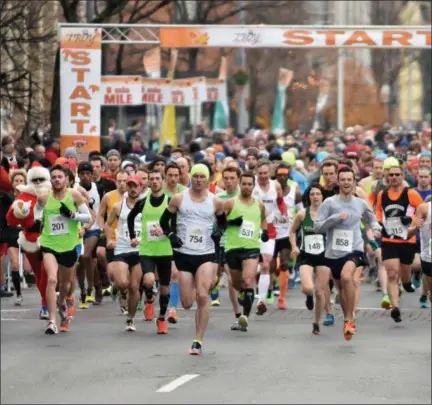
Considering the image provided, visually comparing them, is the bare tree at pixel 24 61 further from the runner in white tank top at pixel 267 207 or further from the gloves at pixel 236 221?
the gloves at pixel 236 221

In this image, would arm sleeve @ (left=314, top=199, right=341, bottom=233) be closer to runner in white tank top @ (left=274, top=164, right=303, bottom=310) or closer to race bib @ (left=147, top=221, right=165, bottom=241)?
race bib @ (left=147, top=221, right=165, bottom=241)

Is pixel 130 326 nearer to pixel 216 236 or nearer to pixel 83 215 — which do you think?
pixel 83 215

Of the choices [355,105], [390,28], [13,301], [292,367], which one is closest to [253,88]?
[355,105]

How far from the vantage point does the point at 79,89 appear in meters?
29.1

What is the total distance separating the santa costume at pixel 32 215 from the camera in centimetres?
1959

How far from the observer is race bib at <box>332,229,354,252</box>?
18766mm

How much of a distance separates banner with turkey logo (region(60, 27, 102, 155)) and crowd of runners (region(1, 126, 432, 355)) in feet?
19.5

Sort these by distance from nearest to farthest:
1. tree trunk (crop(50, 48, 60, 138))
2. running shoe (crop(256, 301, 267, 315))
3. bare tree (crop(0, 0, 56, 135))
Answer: running shoe (crop(256, 301, 267, 315)), bare tree (crop(0, 0, 56, 135)), tree trunk (crop(50, 48, 60, 138))

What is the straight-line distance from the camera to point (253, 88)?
7331cm

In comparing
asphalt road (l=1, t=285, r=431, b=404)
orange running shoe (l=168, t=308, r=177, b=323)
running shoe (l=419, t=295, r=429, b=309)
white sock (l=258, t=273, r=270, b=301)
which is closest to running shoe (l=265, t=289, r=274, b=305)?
asphalt road (l=1, t=285, r=431, b=404)

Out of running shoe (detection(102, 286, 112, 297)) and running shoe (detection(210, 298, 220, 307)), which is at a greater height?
running shoe (detection(102, 286, 112, 297))

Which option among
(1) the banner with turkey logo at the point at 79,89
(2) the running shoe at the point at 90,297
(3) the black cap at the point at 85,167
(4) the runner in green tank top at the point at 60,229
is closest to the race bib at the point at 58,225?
(4) the runner in green tank top at the point at 60,229

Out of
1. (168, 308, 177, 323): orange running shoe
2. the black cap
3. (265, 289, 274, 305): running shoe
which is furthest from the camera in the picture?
(265, 289, 274, 305): running shoe

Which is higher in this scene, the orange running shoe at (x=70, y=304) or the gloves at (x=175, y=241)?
the gloves at (x=175, y=241)
